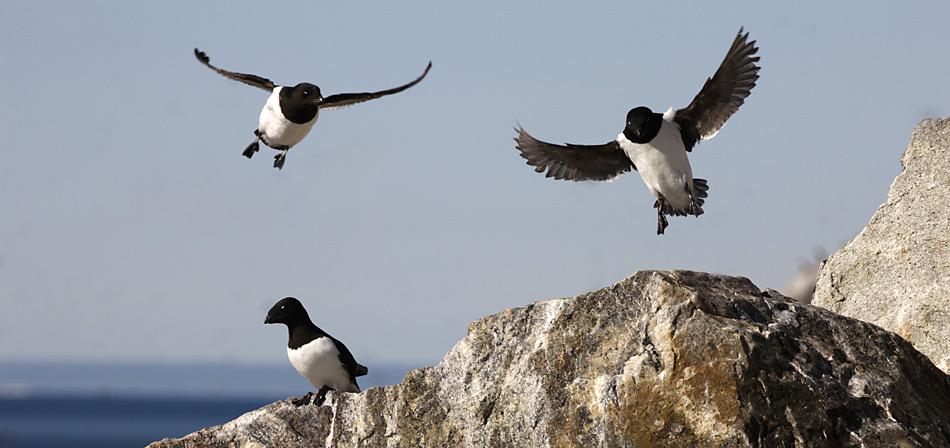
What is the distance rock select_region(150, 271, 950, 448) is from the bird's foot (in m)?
7.75

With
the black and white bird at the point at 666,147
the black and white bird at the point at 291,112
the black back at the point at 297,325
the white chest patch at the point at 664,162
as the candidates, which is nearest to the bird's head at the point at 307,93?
the black and white bird at the point at 291,112

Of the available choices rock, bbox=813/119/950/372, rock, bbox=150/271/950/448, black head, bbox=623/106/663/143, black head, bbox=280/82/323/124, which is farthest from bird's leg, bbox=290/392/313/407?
black head, bbox=280/82/323/124

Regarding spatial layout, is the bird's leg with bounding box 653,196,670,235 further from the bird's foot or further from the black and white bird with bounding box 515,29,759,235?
the bird's foot

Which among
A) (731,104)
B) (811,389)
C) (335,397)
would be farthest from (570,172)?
A: (811,389)

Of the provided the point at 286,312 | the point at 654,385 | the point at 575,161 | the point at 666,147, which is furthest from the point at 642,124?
the point at 654,385

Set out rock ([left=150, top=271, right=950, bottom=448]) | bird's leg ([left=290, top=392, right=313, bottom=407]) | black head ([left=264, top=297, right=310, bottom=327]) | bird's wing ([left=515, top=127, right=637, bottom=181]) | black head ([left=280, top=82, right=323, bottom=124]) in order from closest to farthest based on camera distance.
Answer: rock ([left=150, top=271, right=950, bottom=448])
bird's leg ([left=290, top=392, right=313, bottom=407])
black head ([left=264, top=297, right=310, bottom=327])
bird's wing ([left=515, top=127, right=637, bottom=181])
black head ([left=280, top=82, right=323, bottom=124])

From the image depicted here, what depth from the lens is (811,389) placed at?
406 inches

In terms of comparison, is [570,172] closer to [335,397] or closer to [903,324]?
[903,324]

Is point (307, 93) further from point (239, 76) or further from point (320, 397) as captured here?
point (320, 397)

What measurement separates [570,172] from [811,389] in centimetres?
796

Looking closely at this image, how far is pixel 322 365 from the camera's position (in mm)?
13922

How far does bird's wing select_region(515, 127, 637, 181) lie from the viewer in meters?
17.8

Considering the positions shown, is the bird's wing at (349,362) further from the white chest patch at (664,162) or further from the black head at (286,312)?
the white chest patch at (664,162)

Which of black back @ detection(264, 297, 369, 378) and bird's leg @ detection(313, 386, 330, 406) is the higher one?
black back @ detection(264, 297, 369, 378)
